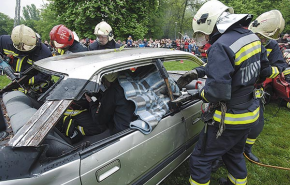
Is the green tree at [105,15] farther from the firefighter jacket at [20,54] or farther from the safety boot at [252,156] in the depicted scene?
the safety boot at [252,156]

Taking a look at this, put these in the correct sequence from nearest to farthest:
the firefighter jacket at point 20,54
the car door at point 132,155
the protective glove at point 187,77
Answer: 1. the car door at point 132,155
2. the protective glove at point 187,77
3. the firefighter jacket at point 20,54

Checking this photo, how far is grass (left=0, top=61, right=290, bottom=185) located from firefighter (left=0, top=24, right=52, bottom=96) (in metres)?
1.83

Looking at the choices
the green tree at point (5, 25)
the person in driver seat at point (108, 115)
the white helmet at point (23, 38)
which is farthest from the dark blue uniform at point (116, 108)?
the green tree at point (5, 25)

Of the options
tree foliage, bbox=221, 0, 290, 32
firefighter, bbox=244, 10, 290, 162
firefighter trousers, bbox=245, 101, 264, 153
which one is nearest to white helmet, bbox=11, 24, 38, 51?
firefighter, bbox=244, 10, 290, 162

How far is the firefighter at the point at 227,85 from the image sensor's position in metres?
1.45

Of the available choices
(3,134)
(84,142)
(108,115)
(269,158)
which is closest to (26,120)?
(3,134)

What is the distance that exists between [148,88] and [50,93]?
997mm

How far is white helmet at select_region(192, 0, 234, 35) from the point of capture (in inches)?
65.0

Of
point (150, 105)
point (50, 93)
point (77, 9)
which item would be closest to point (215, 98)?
point (150, 105)

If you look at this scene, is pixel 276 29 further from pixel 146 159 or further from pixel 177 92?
pixel 146 159

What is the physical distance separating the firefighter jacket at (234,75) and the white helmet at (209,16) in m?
0.14

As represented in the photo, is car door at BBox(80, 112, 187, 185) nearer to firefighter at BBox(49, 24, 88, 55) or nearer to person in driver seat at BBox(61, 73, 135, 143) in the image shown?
person in driver seat at BBox(61, 73, 135, 143)

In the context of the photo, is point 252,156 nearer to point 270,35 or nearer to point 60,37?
point 270,35

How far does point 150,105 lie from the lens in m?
1.86
